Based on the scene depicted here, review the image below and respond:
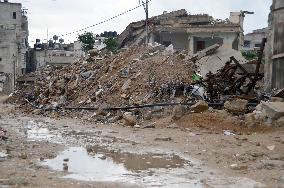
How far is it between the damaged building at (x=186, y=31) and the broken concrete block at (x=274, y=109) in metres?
21.3

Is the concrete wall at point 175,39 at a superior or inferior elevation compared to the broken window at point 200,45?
superior

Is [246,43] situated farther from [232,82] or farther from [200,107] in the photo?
[200,107]

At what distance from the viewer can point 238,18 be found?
128ft

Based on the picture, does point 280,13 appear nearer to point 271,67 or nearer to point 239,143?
point 271,67

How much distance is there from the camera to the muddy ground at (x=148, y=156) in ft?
21.1

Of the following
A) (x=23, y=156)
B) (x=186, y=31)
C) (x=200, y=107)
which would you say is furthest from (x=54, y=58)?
(x=23, y=156)

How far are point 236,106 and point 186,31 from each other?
21205mm

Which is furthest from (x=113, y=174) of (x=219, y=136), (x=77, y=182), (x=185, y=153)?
(x=219, y=136)

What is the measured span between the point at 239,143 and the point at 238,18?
30.9 m

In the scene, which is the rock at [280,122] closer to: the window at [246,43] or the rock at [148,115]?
the rock at [148,115]

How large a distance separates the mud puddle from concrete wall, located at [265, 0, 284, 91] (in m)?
6.11

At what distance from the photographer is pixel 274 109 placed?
11.1m

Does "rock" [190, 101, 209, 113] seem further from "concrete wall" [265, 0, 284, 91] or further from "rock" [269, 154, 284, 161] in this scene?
"rock" [269, 154, 284, 161]

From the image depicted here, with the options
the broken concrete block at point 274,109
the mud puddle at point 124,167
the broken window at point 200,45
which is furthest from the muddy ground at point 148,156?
the broken window at point 200,45
